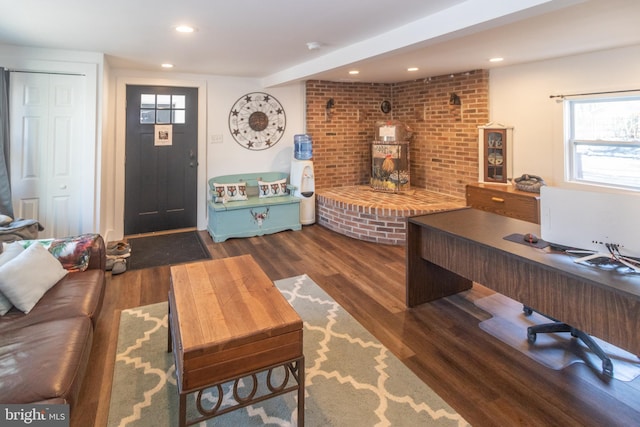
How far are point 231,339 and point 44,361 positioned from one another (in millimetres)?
857

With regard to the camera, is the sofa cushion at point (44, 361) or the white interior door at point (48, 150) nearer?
the sofa cushion at point (44, 361)

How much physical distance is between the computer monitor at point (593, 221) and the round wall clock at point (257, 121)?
14.0ft

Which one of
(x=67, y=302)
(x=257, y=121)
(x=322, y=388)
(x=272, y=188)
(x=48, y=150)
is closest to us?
(x=322, y=388)

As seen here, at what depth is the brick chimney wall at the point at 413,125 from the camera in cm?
509

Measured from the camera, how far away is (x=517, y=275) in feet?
7.19

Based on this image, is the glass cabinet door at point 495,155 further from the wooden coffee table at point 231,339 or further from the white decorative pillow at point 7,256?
the white decorative pillow at point 7,256

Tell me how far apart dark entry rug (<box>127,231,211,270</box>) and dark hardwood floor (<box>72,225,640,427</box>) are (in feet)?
0.85

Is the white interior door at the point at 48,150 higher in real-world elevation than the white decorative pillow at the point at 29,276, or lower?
higher

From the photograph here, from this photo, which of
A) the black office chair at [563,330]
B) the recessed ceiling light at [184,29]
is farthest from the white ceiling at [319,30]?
the black office chair at [563,330]

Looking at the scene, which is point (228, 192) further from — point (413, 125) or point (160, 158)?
point (413, 125)

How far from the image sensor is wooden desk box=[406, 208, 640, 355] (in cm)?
167

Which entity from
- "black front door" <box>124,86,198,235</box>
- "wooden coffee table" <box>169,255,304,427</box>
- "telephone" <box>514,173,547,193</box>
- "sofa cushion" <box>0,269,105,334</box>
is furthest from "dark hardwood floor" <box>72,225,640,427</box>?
"telephone" <box>514,173,547,193</box>

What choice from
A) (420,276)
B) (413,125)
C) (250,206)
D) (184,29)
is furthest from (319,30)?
(413,125)

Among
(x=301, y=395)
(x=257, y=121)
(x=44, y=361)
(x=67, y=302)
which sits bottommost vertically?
(x=301, y=395)
